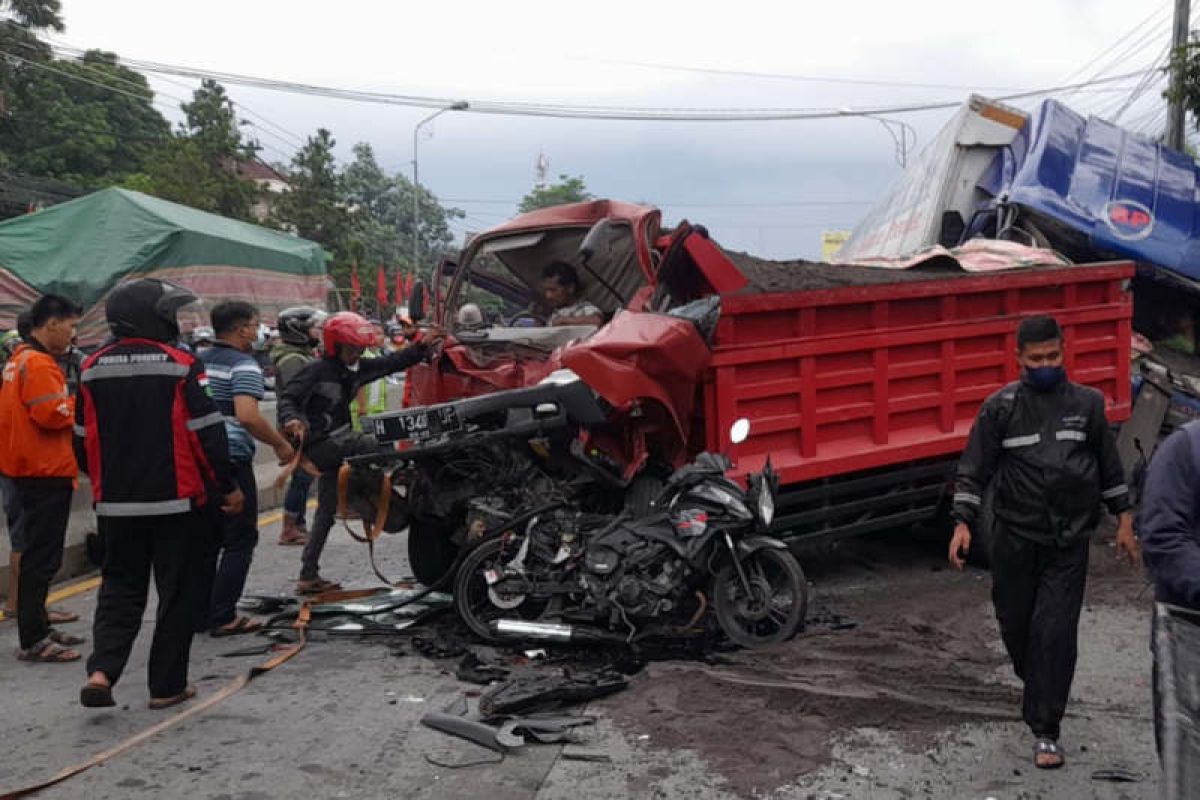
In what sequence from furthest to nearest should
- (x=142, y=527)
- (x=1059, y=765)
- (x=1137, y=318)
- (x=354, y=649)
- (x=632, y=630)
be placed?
(x=1137, y=318) < (x=354, y=649) < (x=632, y=630) < (x=142, y=527) < (x=1059, y=765)

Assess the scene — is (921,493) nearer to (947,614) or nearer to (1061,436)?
(947,614)

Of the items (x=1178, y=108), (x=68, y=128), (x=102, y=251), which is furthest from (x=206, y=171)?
(x=1178, y=108)

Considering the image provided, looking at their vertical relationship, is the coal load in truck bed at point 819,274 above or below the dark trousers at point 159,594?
above

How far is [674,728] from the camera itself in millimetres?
4172

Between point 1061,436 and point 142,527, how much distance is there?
3752 millimetres

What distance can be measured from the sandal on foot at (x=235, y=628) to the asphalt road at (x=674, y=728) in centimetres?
8

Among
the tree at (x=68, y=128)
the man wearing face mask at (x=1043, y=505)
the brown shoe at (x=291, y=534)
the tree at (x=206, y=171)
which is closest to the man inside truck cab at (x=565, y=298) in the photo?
the brown shoe at (x=291, y=534)

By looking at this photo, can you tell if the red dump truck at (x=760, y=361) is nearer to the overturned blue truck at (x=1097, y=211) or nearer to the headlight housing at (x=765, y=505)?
the headlight housing at (x=765, y=505)

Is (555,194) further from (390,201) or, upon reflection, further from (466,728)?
(466,728)

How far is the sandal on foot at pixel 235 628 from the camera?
5730mm

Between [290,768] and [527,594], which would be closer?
[290,768]

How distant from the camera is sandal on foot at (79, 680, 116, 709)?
4.36 m

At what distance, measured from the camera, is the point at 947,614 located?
5828 millimetres

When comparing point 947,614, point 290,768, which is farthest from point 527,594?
point 947,614
